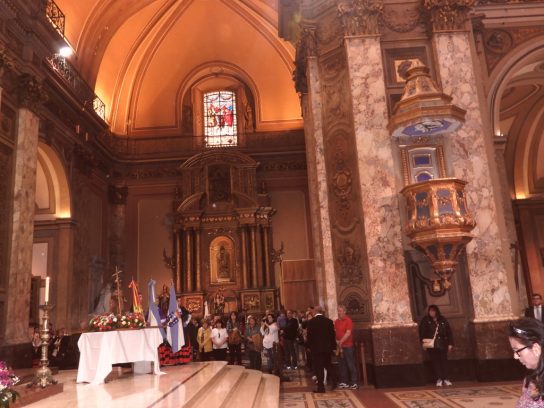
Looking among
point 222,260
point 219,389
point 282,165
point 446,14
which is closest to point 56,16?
point 282,165

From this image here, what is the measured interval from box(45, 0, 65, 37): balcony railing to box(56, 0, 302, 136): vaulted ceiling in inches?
149

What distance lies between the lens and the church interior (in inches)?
296

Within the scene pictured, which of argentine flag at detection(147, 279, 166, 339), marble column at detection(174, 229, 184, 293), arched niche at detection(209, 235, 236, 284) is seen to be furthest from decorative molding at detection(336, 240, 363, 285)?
marble column at detection(174, 229, 184, 293)

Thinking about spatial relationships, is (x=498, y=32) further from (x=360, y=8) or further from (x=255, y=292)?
(x=255, y=292)

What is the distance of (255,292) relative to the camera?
16719mm

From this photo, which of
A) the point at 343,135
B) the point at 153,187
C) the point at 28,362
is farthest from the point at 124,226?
the point at 343,135

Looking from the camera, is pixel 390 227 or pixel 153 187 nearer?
pixel 390 227

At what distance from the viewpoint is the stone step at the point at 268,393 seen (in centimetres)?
603

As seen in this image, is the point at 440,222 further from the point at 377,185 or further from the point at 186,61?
Answer: the point at 186,61

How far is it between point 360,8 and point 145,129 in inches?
506

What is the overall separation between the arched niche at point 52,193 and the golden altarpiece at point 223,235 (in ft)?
15.4

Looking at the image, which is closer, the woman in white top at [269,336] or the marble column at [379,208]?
the marble column at [379,208]

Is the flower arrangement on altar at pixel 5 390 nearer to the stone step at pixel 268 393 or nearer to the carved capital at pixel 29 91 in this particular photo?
the stone step at pixel 268 393

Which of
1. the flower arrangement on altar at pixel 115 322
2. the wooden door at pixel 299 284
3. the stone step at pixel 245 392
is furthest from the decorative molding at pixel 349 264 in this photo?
the wooden door at pixel 299 284
